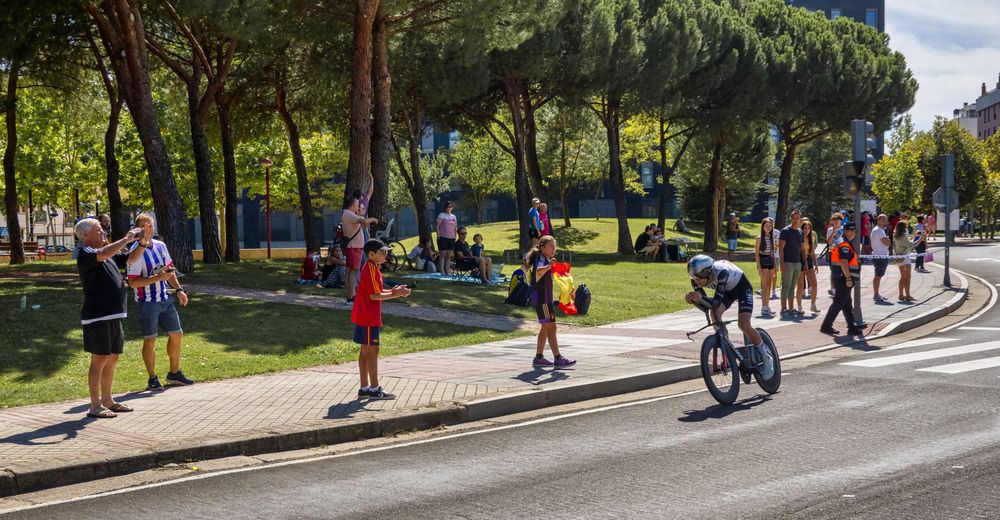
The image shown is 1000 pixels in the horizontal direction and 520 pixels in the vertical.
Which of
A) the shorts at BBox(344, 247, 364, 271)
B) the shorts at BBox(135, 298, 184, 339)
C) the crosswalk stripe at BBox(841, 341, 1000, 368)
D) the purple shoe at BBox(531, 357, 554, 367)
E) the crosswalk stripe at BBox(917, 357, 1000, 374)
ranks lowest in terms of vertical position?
the crosswalk stripe at BBox(841, 341, 1000, 368)

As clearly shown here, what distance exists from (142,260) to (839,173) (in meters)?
58.4

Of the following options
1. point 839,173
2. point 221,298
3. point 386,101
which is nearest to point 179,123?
point 386,101

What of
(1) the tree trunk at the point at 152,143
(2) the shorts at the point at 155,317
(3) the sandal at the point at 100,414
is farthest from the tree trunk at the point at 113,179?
(3) the sandal at the point at 100,414

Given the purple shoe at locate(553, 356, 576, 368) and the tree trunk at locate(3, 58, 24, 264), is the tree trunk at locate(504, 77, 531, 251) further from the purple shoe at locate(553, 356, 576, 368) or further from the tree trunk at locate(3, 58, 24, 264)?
the purple shoe at locate(553, 356, 576, 368)

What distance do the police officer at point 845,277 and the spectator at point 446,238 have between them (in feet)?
33.0

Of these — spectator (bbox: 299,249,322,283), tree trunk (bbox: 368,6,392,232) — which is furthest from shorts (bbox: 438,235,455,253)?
spectator (bbox: 299,249,322,283)

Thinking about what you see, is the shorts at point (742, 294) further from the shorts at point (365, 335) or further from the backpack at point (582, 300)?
the backpack at point (582, 300)

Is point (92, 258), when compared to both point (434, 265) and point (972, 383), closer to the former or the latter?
point (972, 383)

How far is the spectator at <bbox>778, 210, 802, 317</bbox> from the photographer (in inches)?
599

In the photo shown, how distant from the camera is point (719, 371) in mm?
8180

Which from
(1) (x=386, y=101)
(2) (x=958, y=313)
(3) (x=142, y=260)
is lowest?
(2) (x=958, y=313)

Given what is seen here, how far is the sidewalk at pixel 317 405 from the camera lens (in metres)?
6.25

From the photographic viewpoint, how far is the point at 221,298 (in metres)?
15.4

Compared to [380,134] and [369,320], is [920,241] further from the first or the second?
[369,320]
